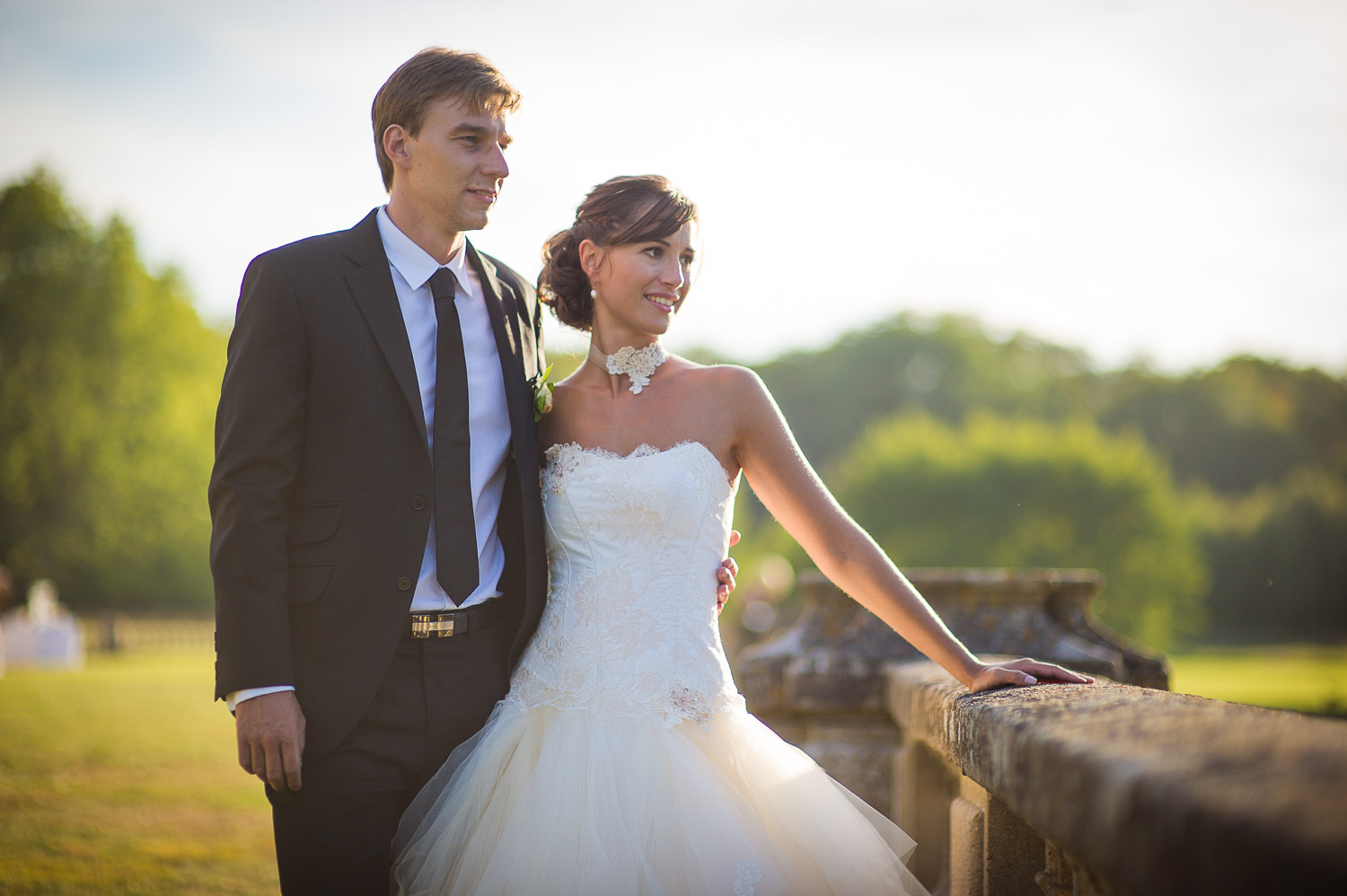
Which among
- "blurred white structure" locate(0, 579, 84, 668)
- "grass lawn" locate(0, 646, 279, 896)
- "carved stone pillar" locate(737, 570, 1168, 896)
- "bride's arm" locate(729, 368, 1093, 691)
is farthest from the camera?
"blurred white structure" locate(0, 579, 84, 668)

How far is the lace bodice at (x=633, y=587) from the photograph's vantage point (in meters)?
2.92

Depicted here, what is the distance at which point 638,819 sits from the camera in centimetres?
258

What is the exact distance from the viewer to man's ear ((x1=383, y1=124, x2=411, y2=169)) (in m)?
3.16

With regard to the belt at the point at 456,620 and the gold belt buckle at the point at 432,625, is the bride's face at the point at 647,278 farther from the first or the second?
the gold belt buckle at the point at 432,625

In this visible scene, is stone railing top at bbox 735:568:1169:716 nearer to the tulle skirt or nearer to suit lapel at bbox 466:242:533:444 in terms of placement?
the tulle skirt

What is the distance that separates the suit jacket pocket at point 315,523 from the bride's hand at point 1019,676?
1681mm

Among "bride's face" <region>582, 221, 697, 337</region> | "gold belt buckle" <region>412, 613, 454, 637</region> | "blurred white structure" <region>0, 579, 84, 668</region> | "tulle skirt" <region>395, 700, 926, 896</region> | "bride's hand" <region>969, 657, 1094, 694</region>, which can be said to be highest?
"bride's face" <region>582, 221, 697, 337</region>

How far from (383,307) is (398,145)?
0.56 m

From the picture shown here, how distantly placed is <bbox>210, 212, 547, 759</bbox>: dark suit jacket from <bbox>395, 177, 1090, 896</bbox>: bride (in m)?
0.44

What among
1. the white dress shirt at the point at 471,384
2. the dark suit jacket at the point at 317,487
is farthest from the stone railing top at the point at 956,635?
the dark suit jacket at the point at 317,487

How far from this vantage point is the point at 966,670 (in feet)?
8.54

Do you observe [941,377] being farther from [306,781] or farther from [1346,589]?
[306,781]

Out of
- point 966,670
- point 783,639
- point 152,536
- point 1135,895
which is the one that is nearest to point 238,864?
point 783,639

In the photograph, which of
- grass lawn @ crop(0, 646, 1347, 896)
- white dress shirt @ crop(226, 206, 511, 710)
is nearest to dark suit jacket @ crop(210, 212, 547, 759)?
white dress shirt @ crop(226, 206, 511, 710)
